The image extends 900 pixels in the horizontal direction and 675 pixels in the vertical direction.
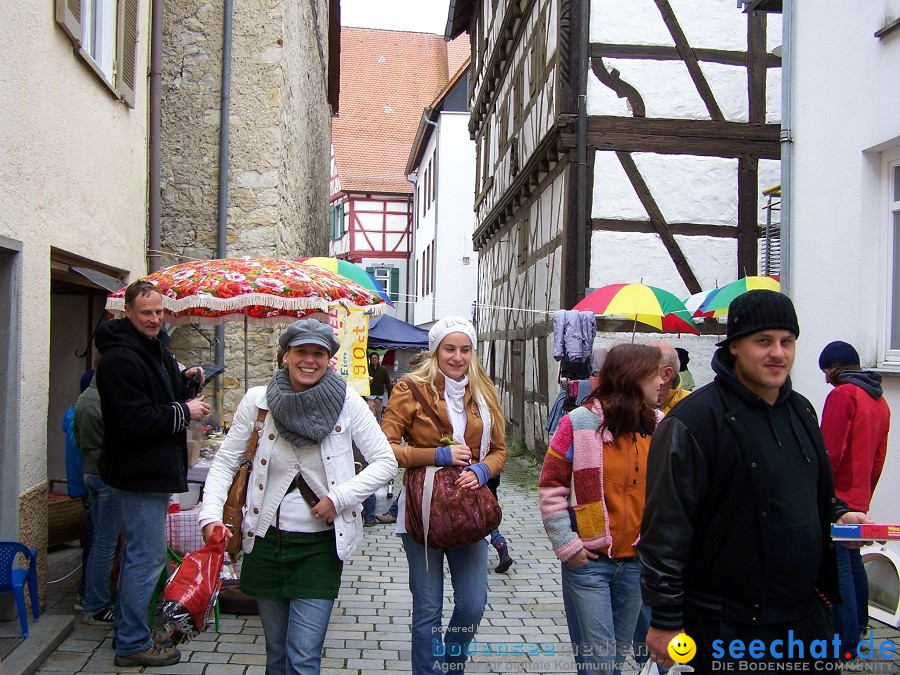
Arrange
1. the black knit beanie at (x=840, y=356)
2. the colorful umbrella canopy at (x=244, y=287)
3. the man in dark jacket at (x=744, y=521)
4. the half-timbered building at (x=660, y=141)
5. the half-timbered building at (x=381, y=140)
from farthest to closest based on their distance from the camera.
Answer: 1. the half-timbered building at (x=381, y=140)
2. the half-timbered building at (x=660, y=141)
3. the colorful umbrella canopy at (x=244, y=287)
4. the black knit beanie at (x=840, y=356)
5. the man in dark jacket at (x=744, y=521)

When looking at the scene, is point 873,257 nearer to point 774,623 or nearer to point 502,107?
point 774,623

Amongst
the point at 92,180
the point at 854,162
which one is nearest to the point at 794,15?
the point at 854,162

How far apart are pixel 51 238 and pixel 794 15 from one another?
19.1 feet

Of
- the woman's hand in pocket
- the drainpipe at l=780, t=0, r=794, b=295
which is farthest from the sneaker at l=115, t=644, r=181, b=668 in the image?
the drainpipe at l=780, t=0, r=794, b=295

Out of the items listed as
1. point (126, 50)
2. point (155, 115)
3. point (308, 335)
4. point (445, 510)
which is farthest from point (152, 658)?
point (155, 115)

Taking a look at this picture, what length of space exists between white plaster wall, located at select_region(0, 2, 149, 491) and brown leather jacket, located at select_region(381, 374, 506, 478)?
252cm

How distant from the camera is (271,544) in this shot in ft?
10.9

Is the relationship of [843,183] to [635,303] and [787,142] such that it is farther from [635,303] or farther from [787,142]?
[635,303]

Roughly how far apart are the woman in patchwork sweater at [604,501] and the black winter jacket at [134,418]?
1984 millimetres

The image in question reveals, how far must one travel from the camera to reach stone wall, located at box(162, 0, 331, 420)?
9.19 m

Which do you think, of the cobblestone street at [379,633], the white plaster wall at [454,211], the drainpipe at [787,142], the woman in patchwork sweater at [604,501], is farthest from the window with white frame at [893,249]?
the white plaster wall at [454,211]

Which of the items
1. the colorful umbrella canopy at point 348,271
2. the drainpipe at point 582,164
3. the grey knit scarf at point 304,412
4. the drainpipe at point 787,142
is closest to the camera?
the grey knit scarf at point 304,412

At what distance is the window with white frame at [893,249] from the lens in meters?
5.83

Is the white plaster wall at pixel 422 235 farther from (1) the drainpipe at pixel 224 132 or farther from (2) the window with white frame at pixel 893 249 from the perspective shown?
(2) the window with white frame at pixel 893 249
